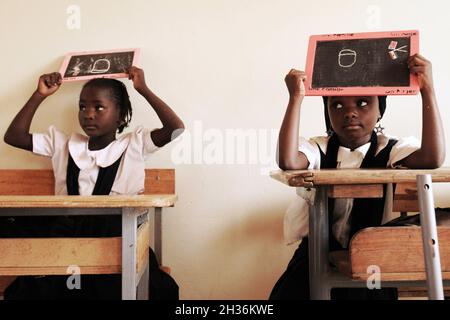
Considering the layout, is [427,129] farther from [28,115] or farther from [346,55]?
[28,115]

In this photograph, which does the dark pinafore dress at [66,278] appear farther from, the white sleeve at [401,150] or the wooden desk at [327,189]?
the white sleeve at [401,150]

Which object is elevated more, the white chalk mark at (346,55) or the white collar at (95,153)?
the white chalk mark at (346,55)

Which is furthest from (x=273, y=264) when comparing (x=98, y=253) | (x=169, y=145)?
(x=98, y=253)

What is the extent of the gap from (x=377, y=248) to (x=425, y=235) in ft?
0.46

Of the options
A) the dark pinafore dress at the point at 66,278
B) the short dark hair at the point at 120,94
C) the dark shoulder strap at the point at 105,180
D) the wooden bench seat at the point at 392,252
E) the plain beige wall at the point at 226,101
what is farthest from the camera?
the plain beige wall at the point at 226,101

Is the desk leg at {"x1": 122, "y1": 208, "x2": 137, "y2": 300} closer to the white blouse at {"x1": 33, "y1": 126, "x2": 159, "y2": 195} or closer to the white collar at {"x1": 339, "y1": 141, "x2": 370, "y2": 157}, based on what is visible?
the white blouse at {"x1": 33, "y1": 126, "x2": 159, "y2": 195}

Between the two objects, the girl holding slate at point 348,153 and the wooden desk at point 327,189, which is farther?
the girl holding slate at point 348,153

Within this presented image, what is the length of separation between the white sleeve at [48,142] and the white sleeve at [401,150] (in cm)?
125

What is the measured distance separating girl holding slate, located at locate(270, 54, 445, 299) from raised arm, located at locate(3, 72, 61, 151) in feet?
3.19

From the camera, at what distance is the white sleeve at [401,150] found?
1.41 meters

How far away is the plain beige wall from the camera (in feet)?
6.24

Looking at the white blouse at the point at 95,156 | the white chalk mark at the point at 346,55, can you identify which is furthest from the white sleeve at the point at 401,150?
the white blouse at the point at 95,156

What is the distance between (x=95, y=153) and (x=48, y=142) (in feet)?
0.78

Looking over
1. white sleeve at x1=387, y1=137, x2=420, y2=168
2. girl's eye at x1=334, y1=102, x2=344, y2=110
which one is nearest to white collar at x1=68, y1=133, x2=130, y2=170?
girl's eye at x1=334, y1=102, x2=344, y2=110
